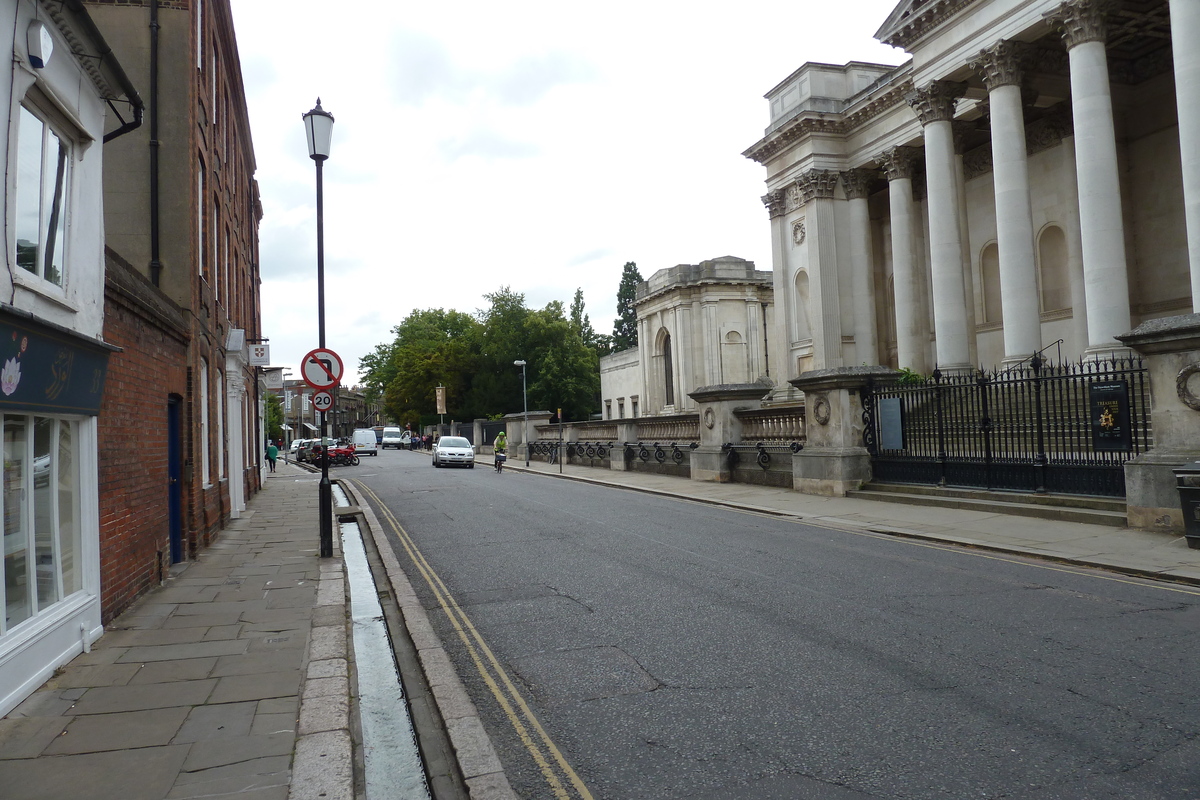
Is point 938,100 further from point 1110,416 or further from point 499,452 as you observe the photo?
point 499,452

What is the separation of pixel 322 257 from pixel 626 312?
80.5 m

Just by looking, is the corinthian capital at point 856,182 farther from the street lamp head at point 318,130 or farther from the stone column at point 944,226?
the street lamp head at point 318,130

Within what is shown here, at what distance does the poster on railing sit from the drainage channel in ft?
35.2

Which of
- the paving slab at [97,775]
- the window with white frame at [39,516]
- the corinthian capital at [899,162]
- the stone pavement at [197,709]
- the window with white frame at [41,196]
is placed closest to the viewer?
the paving slab at [97,775]

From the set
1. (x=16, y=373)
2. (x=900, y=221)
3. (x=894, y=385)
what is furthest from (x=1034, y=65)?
(x=16, y=373)

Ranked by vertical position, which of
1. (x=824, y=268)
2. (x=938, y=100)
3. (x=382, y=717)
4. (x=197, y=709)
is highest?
(x=938, y=100)

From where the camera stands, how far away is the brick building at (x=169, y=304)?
7.73 metres

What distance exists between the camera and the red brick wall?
7.11 metres

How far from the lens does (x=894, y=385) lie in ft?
55.2

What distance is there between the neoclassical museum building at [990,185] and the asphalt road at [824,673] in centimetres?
1419

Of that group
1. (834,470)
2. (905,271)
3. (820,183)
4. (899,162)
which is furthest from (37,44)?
(820,183)

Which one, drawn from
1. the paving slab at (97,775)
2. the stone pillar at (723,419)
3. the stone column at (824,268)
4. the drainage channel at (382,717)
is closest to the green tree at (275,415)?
the stone column at (824,268)

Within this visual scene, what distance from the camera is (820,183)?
32781mm

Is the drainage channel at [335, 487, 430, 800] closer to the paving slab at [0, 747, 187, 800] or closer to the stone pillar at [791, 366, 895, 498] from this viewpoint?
the paving slab at [0, 747, 187, 800]
